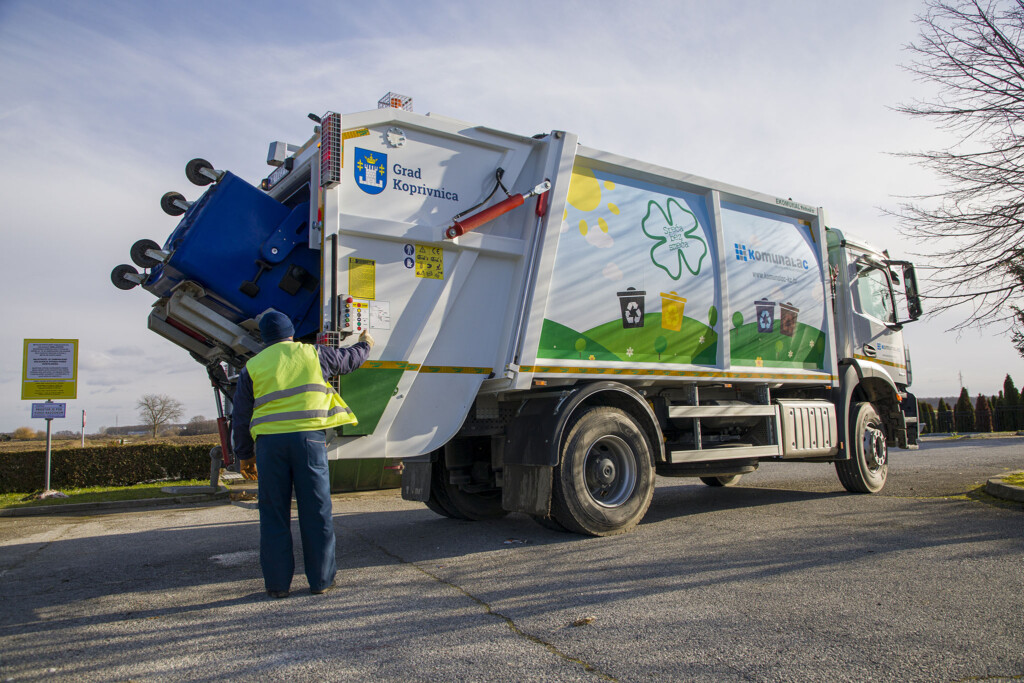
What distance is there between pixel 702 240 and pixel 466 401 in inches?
114

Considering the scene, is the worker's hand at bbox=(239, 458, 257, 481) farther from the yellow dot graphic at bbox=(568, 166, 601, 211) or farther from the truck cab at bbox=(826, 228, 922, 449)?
the truck cab at bbox=(826, 228, 922, 449)

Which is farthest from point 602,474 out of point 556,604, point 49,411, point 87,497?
point 49,411

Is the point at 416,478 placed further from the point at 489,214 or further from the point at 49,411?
the point at 49,411

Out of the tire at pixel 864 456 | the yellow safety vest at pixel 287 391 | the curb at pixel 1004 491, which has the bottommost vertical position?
the curb at pixel 1004 491

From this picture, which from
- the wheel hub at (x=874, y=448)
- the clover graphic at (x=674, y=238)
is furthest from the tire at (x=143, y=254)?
the wheel hub at (x=874, y=448)

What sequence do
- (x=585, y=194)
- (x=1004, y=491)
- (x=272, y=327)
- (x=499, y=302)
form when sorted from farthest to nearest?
(x=1004, y=491) → (x=585, y=194) → (x=499, y=302) → (x=272, y=327)

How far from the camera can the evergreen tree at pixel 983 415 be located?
2773cm

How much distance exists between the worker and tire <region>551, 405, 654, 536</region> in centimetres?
178

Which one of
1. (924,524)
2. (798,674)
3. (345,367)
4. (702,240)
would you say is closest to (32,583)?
(345,367)

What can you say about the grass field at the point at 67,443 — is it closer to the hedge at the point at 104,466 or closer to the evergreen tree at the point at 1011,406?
the hedge at the point at 104,466

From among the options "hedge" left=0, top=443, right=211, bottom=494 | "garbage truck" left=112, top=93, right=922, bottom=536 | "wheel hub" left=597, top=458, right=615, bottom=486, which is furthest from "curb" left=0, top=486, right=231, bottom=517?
"wheel hub" left=597, top=458, right=615, bottom=486

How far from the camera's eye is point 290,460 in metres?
3.96

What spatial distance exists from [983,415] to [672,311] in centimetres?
2875

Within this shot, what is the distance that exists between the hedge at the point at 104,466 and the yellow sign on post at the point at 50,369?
149 centimetres
